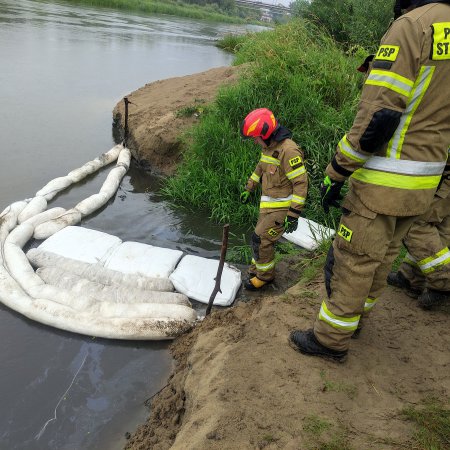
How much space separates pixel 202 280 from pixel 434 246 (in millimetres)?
2090

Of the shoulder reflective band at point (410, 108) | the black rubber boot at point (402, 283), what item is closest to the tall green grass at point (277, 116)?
the black rubber boot at point (402, 283)

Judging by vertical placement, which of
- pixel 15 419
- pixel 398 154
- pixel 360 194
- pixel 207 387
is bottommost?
pixel 15 419

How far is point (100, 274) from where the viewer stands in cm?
411

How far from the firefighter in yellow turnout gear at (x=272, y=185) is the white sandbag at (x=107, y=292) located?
2.82 ft

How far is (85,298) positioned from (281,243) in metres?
2.35

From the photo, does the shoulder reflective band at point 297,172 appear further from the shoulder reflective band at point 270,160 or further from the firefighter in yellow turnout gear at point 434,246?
the firefighter in yellow turnout gear at point 434,246

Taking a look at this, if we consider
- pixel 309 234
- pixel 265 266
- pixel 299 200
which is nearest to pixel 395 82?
pixel 299 200

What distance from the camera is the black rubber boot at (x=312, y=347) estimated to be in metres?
2.59

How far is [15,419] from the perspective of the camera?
2.88m

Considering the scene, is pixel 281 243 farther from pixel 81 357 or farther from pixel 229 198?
pixel 81 357

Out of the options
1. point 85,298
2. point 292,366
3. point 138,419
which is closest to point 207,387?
point 292,366

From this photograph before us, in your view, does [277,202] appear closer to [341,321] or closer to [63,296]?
[341,321]

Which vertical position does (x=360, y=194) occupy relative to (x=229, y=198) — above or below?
above

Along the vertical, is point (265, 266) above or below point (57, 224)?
above
